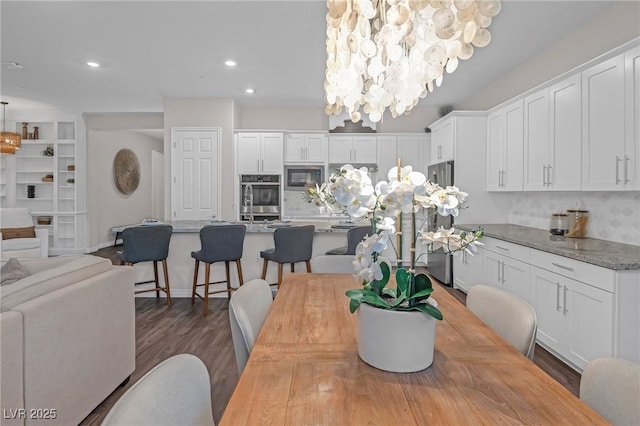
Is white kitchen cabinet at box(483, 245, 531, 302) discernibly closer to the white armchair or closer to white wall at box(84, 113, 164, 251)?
white wall at box(84, 113, 164, 251)

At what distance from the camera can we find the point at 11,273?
2021mm

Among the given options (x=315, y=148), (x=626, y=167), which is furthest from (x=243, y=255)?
(x=626, y=167)

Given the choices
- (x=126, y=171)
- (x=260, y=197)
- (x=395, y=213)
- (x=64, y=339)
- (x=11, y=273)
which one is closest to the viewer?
(x=395, y=213)

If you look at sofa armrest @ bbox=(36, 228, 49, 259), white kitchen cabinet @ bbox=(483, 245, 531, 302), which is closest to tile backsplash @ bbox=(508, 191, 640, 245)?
white kitchen cabinet @ bbox=(483, 245, 531, 302)

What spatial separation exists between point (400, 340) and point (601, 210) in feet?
10.0

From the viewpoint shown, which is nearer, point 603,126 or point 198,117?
point 603,126

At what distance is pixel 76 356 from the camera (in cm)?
180

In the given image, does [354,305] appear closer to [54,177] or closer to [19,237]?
[19,237]

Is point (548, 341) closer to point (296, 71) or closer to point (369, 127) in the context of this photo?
point (296, 71)

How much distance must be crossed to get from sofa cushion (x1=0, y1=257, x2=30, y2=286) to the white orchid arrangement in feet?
6.56

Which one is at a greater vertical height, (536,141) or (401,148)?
(401,148)

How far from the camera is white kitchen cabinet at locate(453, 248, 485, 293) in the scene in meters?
4.04

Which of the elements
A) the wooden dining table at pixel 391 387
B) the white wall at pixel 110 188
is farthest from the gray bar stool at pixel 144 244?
the white wall at pixel 110 188

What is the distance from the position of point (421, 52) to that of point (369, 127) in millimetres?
4977
